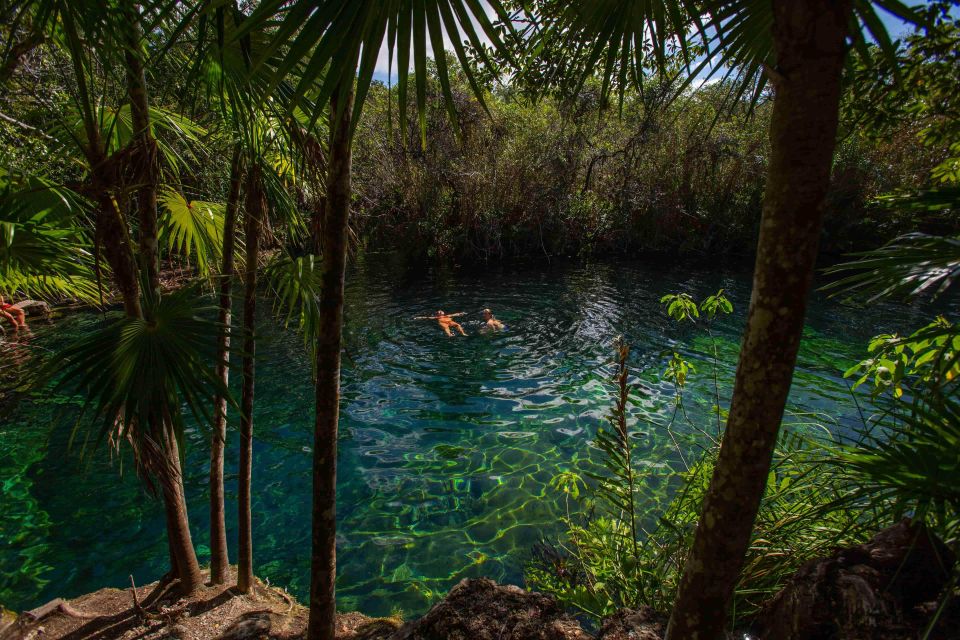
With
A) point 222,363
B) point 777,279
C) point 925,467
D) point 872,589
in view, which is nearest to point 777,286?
point 777,279

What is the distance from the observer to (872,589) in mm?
1694

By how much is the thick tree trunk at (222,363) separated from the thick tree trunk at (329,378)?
46cm

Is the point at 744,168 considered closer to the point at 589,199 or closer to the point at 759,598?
the point at 589,199

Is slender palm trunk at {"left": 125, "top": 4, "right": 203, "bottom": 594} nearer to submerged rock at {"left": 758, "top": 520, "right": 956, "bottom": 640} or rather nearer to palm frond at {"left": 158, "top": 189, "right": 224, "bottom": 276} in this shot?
palm frond at {"left": 158, "top": 189, "right": 224, "bottom": 276}

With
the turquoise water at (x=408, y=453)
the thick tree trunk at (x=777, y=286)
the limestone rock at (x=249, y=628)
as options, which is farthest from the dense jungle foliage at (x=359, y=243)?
the limestone rock at (x=249, y=628)

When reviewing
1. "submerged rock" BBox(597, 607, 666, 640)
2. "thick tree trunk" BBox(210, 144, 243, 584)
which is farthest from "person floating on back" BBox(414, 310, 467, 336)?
"submerged rock" BBox(597, 607, 666, 640)

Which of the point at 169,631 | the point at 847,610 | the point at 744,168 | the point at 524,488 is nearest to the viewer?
the point at 847,610

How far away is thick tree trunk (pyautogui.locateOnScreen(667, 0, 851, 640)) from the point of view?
101 centimetres

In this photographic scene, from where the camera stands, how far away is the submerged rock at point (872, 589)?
1.64 metres

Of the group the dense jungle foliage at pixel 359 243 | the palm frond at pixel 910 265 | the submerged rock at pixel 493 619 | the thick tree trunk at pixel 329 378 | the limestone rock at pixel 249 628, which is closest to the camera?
the dense jungle foliage at pixel 359 243

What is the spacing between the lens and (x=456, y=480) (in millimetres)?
5988

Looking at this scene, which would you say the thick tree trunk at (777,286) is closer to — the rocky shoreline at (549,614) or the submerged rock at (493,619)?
the rocky shoreline at (549,614)

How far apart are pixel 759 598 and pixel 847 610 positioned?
38.3 inches

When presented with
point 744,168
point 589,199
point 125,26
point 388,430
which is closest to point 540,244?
Result: point 589,199
